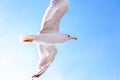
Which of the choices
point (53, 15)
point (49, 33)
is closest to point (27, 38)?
point (49, 33)

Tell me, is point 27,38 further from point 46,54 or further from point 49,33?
point 46,54

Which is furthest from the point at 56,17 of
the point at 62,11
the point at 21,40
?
the point at 21,40

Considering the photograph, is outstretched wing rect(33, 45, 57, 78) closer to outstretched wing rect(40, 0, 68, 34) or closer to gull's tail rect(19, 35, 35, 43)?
outstretched wing rect(40, 0, 68, 34)

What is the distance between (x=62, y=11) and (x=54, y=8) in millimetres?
382

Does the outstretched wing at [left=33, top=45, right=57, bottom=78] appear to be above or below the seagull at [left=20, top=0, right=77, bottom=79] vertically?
below

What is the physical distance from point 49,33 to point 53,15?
704mm

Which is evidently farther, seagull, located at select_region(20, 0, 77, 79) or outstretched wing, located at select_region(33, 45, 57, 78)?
outstretched wing, located at select_region(33, 45, 57, 78)

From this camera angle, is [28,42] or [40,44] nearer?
[28,42]

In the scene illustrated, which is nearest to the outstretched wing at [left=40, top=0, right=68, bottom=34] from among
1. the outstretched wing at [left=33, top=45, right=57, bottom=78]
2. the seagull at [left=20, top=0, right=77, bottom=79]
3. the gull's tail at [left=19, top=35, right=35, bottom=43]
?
the seagull at [left=20, top=0, right=77, bottom=79]

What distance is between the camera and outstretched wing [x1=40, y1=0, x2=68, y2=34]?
19.0 meters

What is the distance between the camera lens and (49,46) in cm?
2030

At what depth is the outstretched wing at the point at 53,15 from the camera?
749 inches

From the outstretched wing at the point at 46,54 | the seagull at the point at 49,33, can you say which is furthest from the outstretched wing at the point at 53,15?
the outstretched wing at the point at 46,54

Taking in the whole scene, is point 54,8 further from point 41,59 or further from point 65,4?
point 41,59
